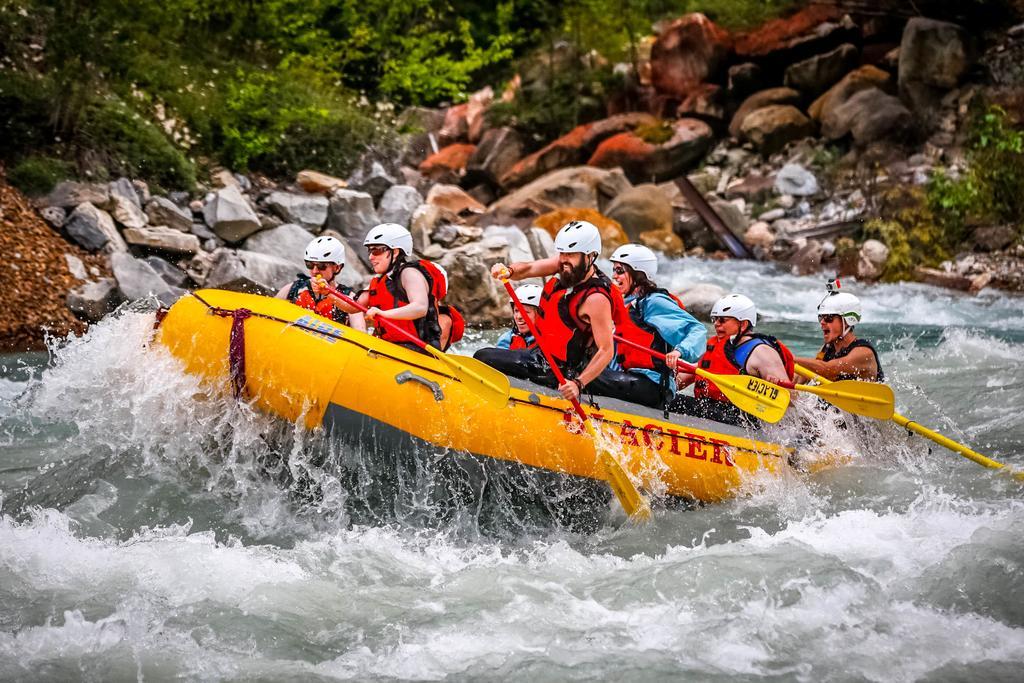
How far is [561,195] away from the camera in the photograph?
1612 centimetres

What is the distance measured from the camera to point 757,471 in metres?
5.62

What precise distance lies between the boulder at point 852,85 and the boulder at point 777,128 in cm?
37

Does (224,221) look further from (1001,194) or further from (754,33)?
(754,33)

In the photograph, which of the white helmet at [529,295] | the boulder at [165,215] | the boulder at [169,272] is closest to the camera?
the white helmet at [529,295]

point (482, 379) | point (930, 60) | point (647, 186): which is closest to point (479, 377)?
point (482, 379)

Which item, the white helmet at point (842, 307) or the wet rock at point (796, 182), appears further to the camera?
A: the wet rock at point (796, 182)

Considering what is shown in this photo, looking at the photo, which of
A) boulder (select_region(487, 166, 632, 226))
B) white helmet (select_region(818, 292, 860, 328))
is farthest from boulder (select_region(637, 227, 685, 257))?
white helmet (select_region(818, 292, 860, 328))

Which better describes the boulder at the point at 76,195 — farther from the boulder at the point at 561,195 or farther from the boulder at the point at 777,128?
the boulder at the point at 777,128

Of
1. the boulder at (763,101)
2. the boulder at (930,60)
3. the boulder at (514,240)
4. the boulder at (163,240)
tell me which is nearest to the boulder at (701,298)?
the boulder at (514,240)

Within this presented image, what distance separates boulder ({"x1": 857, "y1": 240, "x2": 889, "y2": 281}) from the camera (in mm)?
13812

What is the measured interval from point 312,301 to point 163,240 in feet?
13.0

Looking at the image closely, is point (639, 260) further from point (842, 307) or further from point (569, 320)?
point (842, 307)

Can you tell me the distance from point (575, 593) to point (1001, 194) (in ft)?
36.8

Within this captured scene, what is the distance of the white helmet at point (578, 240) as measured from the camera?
5.36 m
